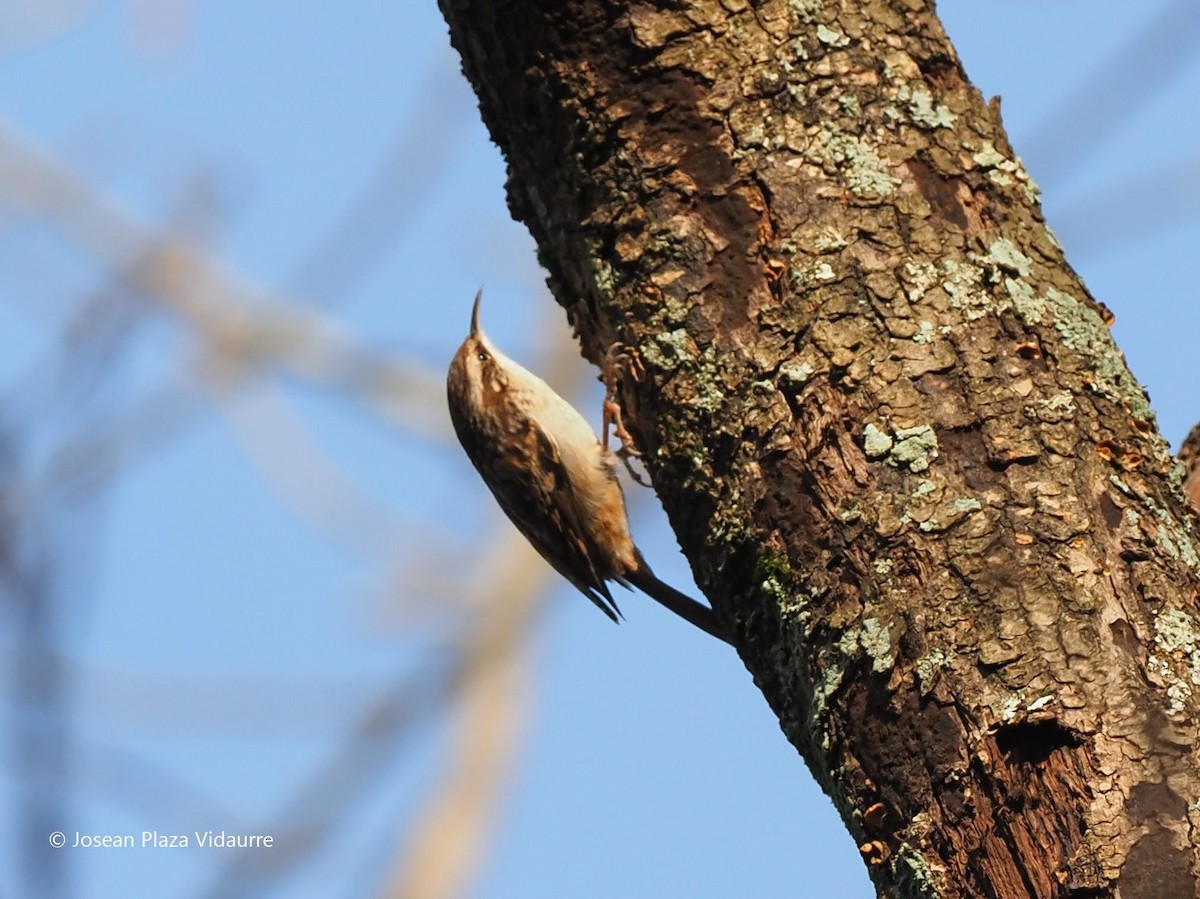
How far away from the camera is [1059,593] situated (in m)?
1.82

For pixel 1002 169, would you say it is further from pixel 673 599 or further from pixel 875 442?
pixel 673 599

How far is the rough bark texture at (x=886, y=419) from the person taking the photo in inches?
68.6

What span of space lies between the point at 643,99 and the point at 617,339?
15.0 inches

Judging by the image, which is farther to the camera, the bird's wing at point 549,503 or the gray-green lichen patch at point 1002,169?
the bird's wing at point 549,503

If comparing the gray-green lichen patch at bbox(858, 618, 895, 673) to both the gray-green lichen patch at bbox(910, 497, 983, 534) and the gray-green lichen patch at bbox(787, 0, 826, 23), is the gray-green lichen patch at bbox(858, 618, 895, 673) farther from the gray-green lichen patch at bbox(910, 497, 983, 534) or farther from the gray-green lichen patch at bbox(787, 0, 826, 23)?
the gray-green lichen patch at bbox(787, 0, 826, 23)

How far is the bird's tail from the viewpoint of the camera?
3.45 m

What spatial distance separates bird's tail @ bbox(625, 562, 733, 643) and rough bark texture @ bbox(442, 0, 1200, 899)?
1.09 metres

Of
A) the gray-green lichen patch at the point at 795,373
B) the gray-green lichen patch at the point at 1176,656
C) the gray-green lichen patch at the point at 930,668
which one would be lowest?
the gray-green lichen patch at the point at 1176,656

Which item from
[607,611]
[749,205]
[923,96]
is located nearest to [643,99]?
[749,205]

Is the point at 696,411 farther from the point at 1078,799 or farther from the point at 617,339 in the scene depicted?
the point at 1078,799

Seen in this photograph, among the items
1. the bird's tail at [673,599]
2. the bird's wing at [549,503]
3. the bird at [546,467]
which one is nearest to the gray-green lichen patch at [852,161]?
the bird's tail at [673,599]

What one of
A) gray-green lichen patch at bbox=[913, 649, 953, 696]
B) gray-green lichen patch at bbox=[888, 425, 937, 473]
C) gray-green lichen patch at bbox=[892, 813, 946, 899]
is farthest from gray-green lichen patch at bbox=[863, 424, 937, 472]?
gray-green lichen patch at bbox=[892, 813, 946, 899]

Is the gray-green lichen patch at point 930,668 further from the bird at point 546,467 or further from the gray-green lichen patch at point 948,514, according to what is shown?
the bird at point 546,467

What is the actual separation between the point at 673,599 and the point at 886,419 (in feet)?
5.58
